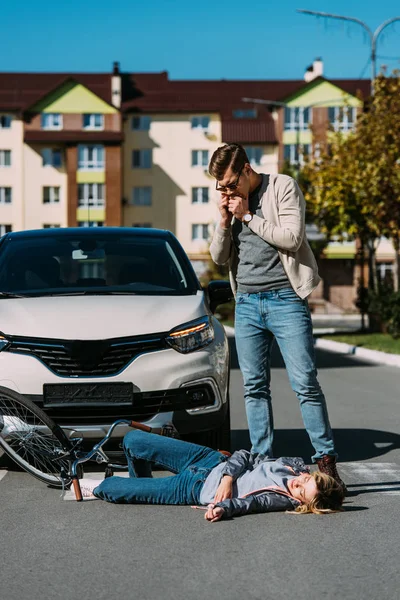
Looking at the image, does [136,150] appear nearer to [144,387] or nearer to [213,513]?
[144,387]

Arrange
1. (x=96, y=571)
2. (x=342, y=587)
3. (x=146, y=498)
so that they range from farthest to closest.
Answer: (x=146, y=498) → (x=96, y=571) → (x=342, y=587)

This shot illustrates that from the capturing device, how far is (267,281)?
6.79 metres

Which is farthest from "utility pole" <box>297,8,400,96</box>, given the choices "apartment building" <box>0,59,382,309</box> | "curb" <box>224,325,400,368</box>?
"apartment building" <box>0,59,382,309</box>

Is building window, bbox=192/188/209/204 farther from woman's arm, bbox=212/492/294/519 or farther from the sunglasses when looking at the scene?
woman's arm, bbox=212/492/294/519

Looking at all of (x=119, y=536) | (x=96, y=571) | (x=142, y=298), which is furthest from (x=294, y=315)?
(x=96, y=571)

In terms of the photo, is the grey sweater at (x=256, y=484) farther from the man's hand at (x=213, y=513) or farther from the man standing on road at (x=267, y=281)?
the man standing on road at (x=267, y=281)

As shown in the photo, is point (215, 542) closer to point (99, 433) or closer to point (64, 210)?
point (99, 433)

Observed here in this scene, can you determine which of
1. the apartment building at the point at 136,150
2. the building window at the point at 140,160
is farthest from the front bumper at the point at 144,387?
the building window at the point at 140,160

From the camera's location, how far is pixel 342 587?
4570mm

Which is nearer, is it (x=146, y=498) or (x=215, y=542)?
(x=215, y=542)

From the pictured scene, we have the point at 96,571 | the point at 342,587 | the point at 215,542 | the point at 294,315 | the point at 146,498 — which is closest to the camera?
the point at 342,587

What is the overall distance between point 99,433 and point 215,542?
1.76 meters

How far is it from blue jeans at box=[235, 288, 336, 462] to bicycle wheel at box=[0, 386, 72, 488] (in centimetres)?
110

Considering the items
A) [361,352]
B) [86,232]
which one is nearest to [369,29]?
[361,352]
